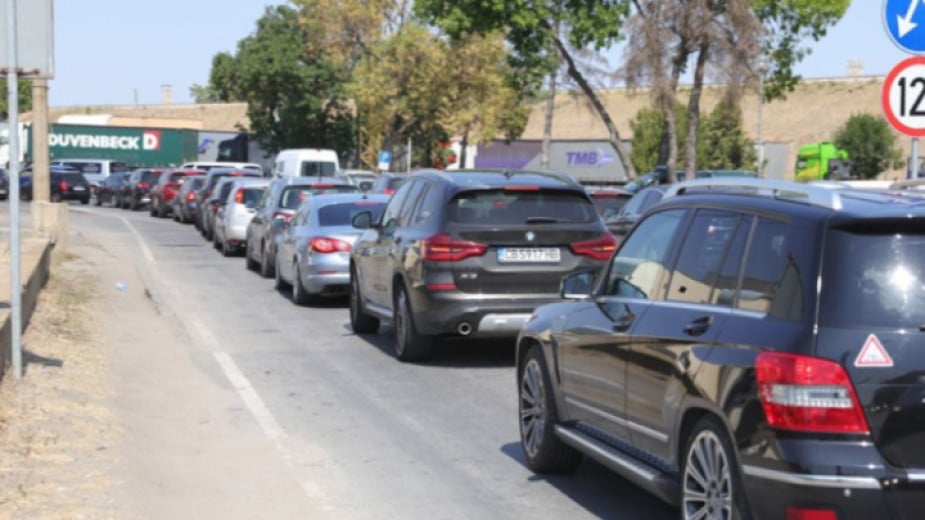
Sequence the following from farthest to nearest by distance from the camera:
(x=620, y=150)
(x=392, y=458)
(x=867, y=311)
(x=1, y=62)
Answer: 1. (x=620, y=150)
2. (x=1, y=62)
3. (x=392, y=458)
4. (x=867, y=311)

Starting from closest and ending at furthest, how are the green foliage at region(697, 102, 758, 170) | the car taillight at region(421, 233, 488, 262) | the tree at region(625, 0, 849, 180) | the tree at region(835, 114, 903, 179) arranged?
the car taillight at region(421, 233, 488, 262)
the tree at region(625, 0, 849, 180)
the green foliage at region(697, 102, 758, 170)
the tree at region(835, 114, 903, 179)

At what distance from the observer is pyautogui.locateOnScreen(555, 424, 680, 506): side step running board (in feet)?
21.6

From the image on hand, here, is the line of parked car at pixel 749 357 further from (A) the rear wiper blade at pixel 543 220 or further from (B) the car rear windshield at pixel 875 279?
(A) the rear wiper blade at pixel 543 220

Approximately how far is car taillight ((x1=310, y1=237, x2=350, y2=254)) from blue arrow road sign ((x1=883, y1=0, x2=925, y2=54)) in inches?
378

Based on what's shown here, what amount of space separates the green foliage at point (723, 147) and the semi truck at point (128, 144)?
27.9 metres

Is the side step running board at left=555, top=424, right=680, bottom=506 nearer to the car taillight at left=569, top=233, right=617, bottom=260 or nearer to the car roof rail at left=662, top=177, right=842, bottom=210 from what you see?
the car roof rail at left=662, top=177, right=842, bottom=210

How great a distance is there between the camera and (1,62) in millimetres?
10695

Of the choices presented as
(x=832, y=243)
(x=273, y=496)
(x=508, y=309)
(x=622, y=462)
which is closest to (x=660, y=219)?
(x=622, y=462)

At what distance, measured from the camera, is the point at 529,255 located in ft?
42.5

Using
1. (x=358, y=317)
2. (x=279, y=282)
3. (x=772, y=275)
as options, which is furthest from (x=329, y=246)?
(x=772, y=275)

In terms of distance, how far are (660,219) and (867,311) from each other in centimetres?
200

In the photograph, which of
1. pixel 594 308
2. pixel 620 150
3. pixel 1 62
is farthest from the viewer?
pixel 620 150

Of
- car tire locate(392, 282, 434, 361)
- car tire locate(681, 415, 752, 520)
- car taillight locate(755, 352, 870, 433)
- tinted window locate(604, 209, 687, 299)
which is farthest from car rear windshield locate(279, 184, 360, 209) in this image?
car taillight locate(755, 352, 870, 433)

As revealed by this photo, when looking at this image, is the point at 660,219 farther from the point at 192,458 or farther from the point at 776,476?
the point at 192,458
